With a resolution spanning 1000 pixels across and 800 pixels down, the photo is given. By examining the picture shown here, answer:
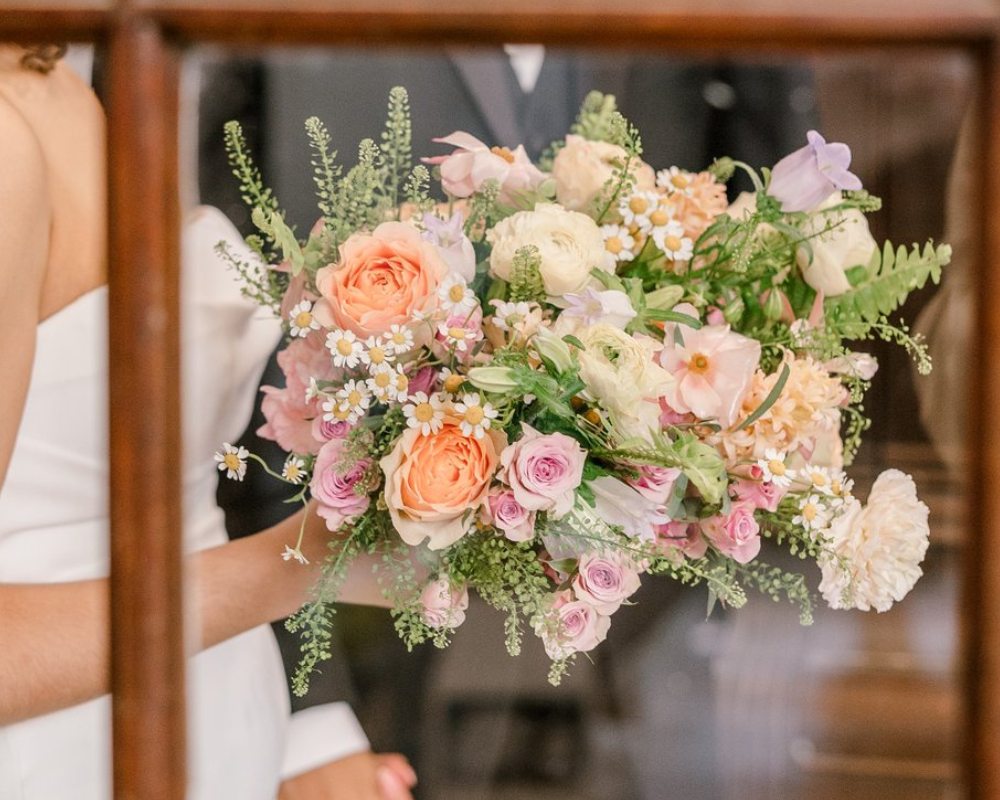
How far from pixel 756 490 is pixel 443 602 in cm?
26

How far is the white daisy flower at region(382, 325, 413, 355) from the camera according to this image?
0.61m

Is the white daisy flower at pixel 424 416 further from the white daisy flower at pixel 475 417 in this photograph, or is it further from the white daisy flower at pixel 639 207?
the white daisy flower at pixel 639 207

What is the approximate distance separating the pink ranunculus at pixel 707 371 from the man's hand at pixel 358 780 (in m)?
0.36

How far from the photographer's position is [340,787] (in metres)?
0.67

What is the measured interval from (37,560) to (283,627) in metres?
0.19

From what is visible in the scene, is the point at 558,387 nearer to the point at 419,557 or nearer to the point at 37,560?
the point at 419,557

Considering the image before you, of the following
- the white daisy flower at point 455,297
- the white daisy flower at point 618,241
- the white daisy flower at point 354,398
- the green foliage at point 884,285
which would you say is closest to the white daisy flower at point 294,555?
the white daisy flower at point 354,398

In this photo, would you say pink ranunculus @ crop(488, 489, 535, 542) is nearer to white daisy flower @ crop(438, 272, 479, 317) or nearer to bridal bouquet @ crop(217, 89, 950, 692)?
bridal bouquet @ crop(217, 89, 950, 692)

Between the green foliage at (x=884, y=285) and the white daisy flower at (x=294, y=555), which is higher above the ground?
the green foliage at (x=884, y=285)

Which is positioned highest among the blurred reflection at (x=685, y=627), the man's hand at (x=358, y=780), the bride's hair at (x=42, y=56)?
the bride's hair at (x=42, y=56)

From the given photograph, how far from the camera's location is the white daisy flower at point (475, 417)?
0.61m

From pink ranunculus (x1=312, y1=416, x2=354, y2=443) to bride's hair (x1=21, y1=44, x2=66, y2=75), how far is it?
32cm

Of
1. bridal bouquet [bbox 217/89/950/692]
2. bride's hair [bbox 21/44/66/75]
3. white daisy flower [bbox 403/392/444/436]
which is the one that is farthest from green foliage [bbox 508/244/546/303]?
bride's hair [bbox 21/44/66/75]

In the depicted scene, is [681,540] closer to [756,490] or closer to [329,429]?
[756,490]
